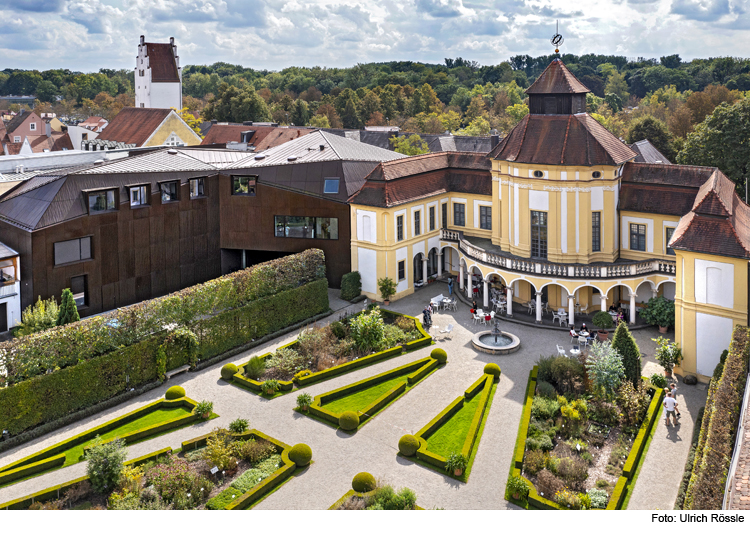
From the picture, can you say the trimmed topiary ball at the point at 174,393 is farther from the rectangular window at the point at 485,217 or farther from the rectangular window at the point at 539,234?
the rectangular window at the point at 485,217

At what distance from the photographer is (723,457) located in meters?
21.8

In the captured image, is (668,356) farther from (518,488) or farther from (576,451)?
(518,488)

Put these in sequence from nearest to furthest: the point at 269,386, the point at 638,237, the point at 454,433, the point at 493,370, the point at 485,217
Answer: the point at 454,433 < the point at 269,386 < the point at 493,370 < the point at 638,237 < the point at 485,217

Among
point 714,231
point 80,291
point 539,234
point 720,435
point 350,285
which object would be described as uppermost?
point 714,231

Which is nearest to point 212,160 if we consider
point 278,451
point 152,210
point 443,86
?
point 152,210

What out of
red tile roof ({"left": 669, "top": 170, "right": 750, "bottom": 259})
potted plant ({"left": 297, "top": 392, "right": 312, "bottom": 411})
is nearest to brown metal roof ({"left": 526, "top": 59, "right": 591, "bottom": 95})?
red tile roof ({"left": 669, "top": 170, "right": 750, "bottom": 259})

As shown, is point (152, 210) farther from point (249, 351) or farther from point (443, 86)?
point (443, 86)

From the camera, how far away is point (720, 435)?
76.3 ft

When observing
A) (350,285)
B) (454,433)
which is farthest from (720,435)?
(350,285)

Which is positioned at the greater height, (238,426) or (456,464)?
(238,426)

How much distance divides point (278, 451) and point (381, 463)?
4.56 m

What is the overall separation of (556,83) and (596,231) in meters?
10.5

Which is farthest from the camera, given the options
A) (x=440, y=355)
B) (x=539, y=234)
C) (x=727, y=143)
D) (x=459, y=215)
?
(x=727, y=143)

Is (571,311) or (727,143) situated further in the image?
(727,143)
